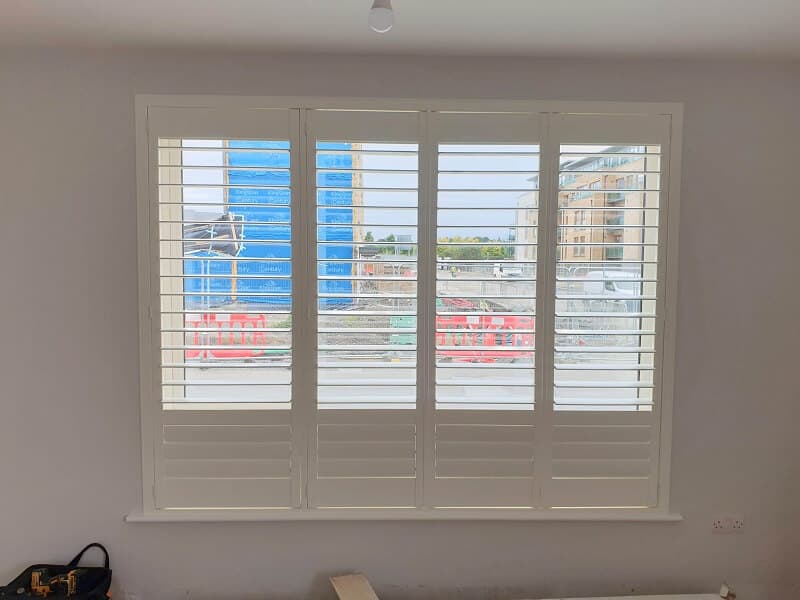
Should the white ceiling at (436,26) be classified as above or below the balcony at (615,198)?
above

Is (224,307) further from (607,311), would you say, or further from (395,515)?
(607,311)

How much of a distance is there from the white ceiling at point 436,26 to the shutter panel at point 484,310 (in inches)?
12.1

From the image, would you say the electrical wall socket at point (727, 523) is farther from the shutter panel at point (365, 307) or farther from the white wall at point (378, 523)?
the shutter panel at point (365, 307)

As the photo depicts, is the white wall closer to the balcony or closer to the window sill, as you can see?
the window sill

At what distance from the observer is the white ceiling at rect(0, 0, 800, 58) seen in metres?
1.69

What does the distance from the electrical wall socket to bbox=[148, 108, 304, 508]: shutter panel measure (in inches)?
69.0

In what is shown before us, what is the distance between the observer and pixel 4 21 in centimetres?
182

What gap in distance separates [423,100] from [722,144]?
48.0 inches

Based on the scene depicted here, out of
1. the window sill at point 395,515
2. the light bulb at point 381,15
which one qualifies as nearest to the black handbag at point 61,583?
the window sill at point 395,515

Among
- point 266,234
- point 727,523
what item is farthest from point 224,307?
point 727,523

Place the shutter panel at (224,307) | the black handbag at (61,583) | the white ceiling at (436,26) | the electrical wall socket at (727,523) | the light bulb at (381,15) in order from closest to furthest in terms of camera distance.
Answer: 1. the light bulb at (381,15)
2. the white ceiling at (436,26)
3. the black handbag at (61,583)
4. the shutter panel at (224,307)
5. the electrical wall socket at (727,523)

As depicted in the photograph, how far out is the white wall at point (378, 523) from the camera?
6.82 ft

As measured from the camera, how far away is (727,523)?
2236mm

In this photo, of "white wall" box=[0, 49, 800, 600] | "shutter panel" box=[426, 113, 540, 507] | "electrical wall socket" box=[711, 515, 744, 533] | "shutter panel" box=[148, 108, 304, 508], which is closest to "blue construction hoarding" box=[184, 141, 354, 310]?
"shutter panel" box=[148, 108, 304, 508]
